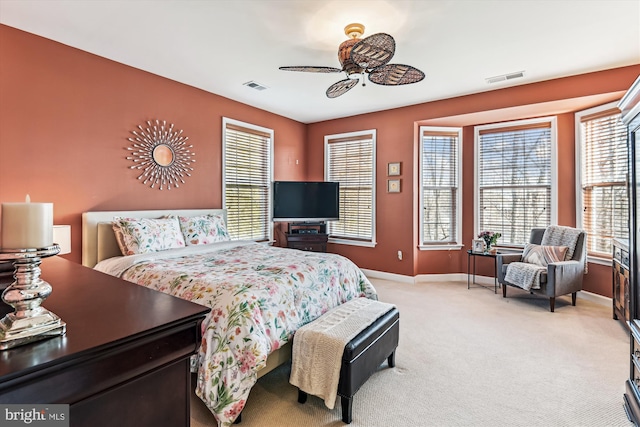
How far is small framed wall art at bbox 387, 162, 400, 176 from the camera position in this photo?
5.23 meters

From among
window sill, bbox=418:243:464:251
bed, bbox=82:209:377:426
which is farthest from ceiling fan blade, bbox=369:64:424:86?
window sill, bbox=418:243:464:251

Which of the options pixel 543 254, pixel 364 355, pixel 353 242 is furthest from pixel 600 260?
pixel 364 355

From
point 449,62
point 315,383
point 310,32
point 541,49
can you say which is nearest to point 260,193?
point 310,32

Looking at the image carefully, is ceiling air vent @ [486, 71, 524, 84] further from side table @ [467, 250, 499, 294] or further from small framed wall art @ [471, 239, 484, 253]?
side table @ [467, 250, 499, 294]

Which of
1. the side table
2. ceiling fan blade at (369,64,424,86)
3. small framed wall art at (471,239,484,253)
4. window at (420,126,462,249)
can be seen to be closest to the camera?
ceiling fan blade at (369,64,424,86)

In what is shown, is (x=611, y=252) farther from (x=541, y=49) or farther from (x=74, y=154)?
(x=74, y=154)

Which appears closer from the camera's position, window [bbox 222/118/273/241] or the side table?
the side table

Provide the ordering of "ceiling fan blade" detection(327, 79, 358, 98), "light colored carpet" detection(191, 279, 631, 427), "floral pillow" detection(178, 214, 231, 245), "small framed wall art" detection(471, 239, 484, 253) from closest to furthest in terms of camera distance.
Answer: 1. "light colored carpet" detection(191, 279, 631, 427)
2. "ceiling fan blade" detection(327, 79, 358, 98)
3. "floral pillow" detection(178, 214, 231, 245)
4. "small framed wall art" detection(471, 239, 484, 253)

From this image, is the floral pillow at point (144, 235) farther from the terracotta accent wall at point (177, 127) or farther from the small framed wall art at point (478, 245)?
the small framed wall art at point (478, 245)

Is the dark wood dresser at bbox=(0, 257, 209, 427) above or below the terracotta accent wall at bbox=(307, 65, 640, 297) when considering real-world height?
below

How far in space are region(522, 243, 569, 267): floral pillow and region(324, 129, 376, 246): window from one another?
2.27 metres

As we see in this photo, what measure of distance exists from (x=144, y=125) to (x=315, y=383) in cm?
337

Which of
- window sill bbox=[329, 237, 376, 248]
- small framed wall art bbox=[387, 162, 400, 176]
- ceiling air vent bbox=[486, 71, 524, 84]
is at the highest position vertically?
ceiling air vent bbox=[486, 71, 524, 84]

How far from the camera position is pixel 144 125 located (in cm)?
369
